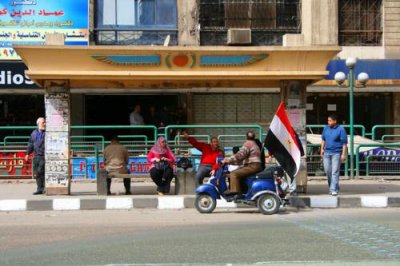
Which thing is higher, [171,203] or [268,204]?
[268,204]

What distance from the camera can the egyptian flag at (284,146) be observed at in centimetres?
1177

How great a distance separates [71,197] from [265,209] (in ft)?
14.2

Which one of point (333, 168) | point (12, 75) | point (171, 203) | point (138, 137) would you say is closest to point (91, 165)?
point (138, 137)

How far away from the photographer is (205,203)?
1144cm

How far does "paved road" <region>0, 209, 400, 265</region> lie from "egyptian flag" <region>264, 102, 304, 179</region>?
0.90 meters

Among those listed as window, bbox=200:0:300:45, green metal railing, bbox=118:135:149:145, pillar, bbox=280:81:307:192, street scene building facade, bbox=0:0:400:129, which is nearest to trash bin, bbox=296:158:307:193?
pillar, bbox=280:81:307:192

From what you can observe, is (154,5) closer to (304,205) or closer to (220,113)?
(220,113)

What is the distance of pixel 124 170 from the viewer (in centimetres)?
1379

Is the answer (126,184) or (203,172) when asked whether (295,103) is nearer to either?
(203,172)

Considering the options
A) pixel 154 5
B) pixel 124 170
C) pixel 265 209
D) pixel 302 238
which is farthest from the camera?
pixel 154 5

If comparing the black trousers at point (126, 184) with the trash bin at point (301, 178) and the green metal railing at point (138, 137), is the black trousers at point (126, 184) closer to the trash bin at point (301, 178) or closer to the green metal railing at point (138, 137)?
the green metal railing at point (138, 137)

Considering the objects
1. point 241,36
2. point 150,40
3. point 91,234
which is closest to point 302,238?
point 91,234

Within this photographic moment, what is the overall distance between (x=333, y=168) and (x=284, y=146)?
1653 mm

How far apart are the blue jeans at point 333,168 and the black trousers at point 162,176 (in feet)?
11.2
